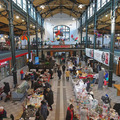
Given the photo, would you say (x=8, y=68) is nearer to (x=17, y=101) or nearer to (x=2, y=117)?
(x=17, y=101)

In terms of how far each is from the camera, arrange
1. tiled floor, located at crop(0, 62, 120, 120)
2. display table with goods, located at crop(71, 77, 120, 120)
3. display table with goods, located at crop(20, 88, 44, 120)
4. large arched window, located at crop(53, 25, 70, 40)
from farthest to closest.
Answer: large arched window, located at crop(53, 25, 70, 40) < tiled floor, located at crop(0, 62, 120, 120) < display table with goods, located at crop(20, 88, 44, 120) < display table with goods, located at crop(71, 77, 120, 120)

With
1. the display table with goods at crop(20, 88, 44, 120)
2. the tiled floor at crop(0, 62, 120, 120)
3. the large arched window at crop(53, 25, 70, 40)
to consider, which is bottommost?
the tiled floor at crop(0, 62, 120, 120)

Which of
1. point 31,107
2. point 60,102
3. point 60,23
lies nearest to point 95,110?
point 60,102

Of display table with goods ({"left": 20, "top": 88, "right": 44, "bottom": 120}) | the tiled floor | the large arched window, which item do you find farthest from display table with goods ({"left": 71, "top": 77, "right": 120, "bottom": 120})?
the large arched window

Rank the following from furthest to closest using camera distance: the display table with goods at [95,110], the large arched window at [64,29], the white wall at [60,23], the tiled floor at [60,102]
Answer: the large arched window at [64,29] < the white wall at [60,23] < the tiled floor at [60,102] < the display table with goods at [95,110]

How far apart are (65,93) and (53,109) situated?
2.53 meters

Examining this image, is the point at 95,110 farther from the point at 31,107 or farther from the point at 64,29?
the point at 64,29

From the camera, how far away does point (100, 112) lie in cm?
556

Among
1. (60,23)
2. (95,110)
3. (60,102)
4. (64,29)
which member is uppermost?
(60,23)

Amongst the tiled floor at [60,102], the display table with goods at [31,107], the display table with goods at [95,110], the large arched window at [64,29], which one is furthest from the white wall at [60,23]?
the display table with goods at [95,110]

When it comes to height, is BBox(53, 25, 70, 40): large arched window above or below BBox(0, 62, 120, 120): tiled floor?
above

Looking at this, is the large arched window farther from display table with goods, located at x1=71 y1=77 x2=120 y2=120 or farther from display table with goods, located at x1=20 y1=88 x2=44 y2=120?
display table with goods, located at x1=71 y1=77 x2=120 y2=120

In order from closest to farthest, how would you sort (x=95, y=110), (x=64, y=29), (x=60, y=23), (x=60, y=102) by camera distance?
(x=95, y=110)
(x=60, y=102)
(x=60, y=23)
(x=64, y=29)

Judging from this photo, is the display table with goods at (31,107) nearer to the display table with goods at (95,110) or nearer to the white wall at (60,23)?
the display table with goods at (95,110)
